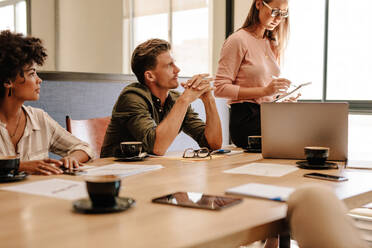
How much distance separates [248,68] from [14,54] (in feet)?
3.62

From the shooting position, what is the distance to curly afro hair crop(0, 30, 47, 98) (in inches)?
66.4

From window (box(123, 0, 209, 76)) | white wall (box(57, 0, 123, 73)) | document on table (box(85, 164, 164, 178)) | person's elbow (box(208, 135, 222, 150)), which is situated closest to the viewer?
document on table (box(85, 164, 164, 178))

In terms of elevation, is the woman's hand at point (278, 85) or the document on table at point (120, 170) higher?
the woman's hand at point (278, 85)

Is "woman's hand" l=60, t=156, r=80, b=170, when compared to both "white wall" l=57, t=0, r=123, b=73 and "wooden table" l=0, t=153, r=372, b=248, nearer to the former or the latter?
"wooden table" l=0, t=153, r=372, b=248

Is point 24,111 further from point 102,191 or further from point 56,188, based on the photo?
point 102,191

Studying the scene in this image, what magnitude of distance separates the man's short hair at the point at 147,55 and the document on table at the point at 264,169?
902mm

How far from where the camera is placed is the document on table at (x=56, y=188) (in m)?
0.99

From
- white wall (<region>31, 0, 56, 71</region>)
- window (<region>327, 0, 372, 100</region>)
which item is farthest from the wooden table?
white wall (<region>31, 0, 56, 71</region>)

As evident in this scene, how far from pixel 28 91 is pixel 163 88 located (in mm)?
670

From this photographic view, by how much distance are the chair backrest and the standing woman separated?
614 mm

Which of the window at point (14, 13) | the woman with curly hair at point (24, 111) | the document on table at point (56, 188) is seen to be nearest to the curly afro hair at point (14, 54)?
the woman with curly hair at point (24, 111)

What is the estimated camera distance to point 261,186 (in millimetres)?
1068

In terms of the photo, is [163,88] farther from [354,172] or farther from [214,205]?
[214,205]

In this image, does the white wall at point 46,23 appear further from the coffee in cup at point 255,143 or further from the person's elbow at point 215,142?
the coffee in cup at point 255,143
